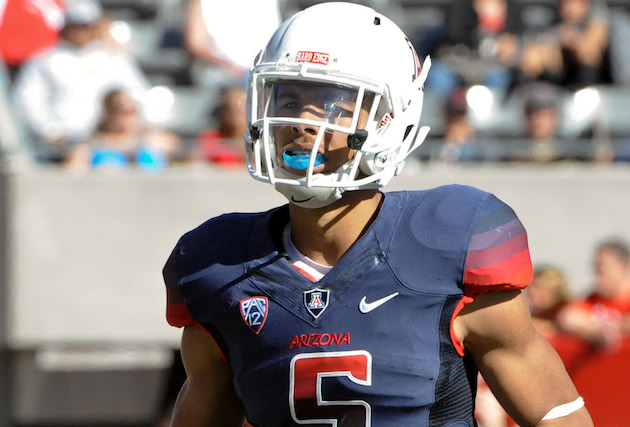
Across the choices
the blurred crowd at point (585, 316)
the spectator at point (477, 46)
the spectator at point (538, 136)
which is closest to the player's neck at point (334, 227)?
the blurred crowd at point (585, 316)

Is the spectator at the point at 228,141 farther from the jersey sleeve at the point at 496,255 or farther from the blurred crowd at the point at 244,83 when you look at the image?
the jersey sleeve at the point at 496,255

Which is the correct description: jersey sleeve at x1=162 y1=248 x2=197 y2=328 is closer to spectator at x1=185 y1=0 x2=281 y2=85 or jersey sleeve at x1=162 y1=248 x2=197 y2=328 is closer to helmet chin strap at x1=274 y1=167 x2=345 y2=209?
helmet chin strap at x1=274 y1=167 x2=345 y2=209

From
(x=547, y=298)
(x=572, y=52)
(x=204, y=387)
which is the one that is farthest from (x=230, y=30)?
(x=204, y=387)

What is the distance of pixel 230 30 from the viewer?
295 inches

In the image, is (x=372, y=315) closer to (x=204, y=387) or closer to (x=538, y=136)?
(x=204, y=387)

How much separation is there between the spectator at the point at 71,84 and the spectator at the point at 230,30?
72 cm

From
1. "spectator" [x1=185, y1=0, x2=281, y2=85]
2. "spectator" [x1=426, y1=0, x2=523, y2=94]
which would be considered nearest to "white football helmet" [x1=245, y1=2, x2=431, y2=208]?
"spectator" [x1=426, y1=0, x2=523, y2=94]

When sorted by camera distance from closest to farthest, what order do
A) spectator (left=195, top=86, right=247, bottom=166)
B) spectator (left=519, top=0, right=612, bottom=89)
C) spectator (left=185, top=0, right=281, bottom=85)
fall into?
spectator (left=195, top=86, right=247, bottom=166) → spectator (left=519, top=0, right=612, bottom=89) → spectator (left=185, top=0, right=281, bottom=85)

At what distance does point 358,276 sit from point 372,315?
95mm

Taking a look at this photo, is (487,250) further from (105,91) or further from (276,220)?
(105,91)

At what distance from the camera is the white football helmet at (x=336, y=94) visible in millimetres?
2295

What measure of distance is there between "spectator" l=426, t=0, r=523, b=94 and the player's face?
4656 millimetres

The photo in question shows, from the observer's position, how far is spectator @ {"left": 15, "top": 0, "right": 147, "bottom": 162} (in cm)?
659

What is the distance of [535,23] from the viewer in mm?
7973
